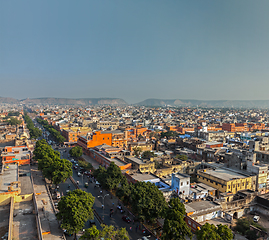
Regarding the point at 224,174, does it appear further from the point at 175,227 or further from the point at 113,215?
the point at 175,227

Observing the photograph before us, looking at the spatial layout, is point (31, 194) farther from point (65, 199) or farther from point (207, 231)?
point (207, 231)

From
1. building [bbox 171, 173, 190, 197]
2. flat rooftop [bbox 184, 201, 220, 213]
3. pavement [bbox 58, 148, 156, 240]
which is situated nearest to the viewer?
flat rooftop [bbox 184, 201, 220, 213]

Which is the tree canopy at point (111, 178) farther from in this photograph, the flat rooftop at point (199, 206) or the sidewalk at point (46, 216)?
the flat rooftop at point (199, 206)

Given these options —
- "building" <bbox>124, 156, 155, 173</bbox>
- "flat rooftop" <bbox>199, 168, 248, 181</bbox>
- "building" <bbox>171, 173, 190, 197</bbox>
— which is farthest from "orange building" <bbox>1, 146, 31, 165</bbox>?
"flat rooftop" <bbox>199, 168, 248, 181</bbox>

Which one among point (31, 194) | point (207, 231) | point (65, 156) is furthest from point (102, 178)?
point (65, 156)

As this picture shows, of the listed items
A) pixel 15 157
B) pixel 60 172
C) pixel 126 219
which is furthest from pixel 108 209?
pixel 15 157

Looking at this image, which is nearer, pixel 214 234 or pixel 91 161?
pixel 214 234

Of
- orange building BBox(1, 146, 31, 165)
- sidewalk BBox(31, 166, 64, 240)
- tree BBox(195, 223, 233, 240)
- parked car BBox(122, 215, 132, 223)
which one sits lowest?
parked car BBox(122, 215, 132, 223)

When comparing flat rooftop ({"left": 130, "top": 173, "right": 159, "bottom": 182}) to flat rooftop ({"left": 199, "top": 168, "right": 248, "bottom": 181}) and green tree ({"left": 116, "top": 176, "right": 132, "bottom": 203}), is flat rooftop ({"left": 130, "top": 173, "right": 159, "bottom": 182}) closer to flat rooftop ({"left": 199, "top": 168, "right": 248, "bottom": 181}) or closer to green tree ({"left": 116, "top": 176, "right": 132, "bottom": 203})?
green tree ({"left": 116, "top": 176, "right": 132, "bottom": 203})
